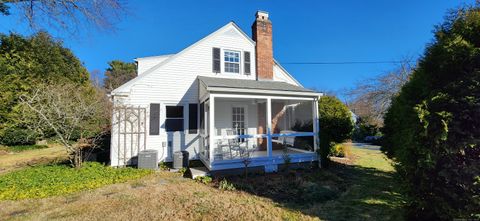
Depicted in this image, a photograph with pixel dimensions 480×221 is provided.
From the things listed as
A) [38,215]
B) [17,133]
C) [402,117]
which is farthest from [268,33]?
[17,133]

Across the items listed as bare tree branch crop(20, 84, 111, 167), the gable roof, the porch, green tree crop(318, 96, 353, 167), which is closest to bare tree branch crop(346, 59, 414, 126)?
green tree crop(318, 96, 353, 167)

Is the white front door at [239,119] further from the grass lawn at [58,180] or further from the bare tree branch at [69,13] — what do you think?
the bare tree branch at [69,13]

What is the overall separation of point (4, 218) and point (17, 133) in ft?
52.7

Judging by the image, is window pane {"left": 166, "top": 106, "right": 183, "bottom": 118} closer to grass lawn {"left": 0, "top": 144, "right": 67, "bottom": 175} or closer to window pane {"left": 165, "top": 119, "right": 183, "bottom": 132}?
window pane {"left": 165, "top": 119, "right": 183, "bottom": 132}

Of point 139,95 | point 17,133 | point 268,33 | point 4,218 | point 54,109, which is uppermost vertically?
point 268,33

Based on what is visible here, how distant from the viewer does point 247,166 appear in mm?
7820

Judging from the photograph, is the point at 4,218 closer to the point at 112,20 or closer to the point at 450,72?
the point at 112,20

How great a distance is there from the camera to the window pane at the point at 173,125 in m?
9.76

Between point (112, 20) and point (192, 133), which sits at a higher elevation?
point (112, 20)

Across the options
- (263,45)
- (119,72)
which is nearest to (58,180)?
(263,45)

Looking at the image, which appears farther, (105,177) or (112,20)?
(112,20)

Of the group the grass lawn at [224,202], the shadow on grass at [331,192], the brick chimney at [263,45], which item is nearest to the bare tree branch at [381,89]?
the brick chimney at [263,45]

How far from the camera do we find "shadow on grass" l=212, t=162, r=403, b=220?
458 centimetres

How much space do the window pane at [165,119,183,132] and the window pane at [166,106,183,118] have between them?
0.75ft
